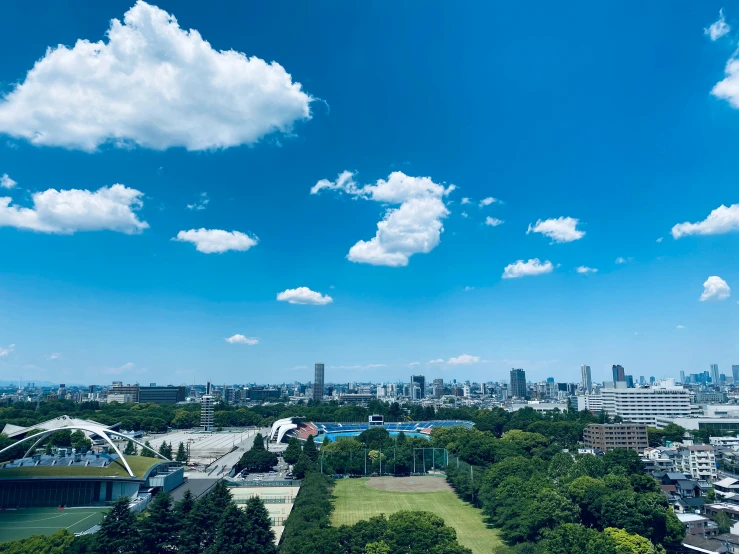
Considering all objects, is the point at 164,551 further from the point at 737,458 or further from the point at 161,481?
the point at 737,458

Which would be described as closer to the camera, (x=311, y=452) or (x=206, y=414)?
(x=311, y=452)

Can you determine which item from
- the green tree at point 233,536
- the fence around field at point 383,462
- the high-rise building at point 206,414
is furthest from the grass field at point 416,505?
the high-rise building at point 206,414

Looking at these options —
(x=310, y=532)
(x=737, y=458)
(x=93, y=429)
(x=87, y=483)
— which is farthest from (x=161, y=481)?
(x=737, y=458)

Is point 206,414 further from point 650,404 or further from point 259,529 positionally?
point 650,404

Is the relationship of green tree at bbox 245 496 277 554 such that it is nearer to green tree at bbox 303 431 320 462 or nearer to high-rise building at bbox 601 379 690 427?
green tree at bbox 303 431 320 462

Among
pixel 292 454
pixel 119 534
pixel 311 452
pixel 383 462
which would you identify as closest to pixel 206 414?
pixel 292 454

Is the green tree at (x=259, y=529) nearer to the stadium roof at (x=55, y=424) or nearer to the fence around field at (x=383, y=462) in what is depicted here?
the fence around field at (x=383, y=462)
